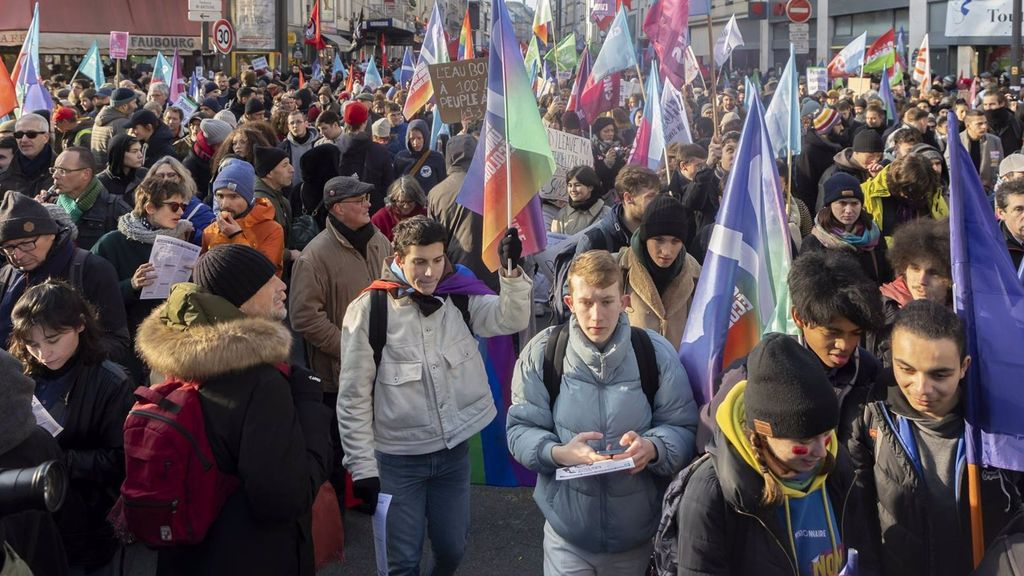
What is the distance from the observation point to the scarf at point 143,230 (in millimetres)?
5594

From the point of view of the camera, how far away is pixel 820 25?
49.2 metres

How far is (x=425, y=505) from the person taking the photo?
437 centimetres

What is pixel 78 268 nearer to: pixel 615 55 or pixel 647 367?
pixel 647 367

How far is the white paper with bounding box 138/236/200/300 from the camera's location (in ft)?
17.4

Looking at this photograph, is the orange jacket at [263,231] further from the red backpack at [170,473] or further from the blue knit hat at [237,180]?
the red backpack at [170,473]

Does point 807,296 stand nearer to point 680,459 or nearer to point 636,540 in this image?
point 680,459

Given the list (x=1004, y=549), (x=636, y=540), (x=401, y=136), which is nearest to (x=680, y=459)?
(x=636, y=540)

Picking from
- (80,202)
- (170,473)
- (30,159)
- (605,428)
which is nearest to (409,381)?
(605,428)

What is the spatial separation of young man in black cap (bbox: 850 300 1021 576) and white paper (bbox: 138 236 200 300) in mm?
3378

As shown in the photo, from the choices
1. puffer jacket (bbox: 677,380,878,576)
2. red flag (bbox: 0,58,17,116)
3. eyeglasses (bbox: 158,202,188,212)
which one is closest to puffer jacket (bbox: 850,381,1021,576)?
puffer jacket (bbox: 677,380,878,576)

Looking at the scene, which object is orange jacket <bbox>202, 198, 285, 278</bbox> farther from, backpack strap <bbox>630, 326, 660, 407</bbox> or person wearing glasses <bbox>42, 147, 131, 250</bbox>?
backpack strap <bbox>630, 326, 660, 407</bbox>

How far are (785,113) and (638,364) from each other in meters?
7.24

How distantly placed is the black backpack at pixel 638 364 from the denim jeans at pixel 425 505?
80 centimetres

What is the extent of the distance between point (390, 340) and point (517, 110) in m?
1.67
